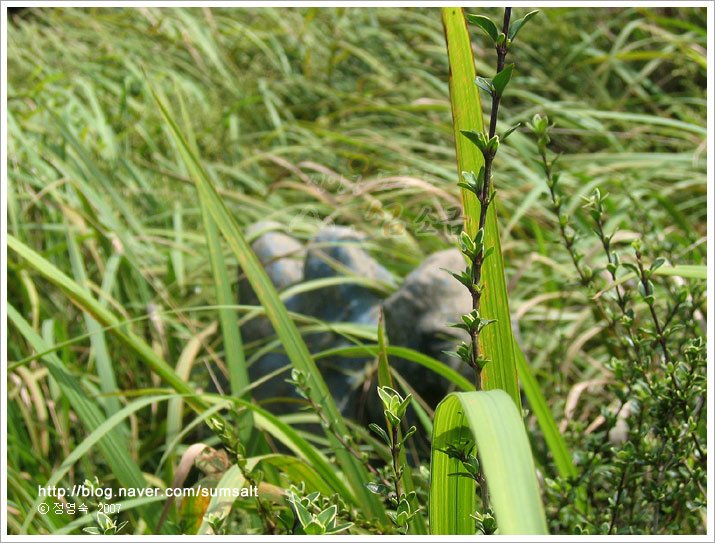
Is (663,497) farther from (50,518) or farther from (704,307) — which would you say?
(50,518)

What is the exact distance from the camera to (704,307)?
1370 millimetres

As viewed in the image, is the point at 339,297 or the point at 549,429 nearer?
the point at 549,429

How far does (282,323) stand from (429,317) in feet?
1.71

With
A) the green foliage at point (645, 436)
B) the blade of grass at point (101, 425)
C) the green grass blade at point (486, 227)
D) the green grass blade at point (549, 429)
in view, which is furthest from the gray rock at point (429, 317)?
the green grass blade at point (486, 227)

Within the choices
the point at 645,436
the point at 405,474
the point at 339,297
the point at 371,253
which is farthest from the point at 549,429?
the point at 371,253

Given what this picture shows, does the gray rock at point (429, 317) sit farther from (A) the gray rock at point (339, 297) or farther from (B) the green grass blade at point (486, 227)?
(B) the green grass blade at point (486, 227)

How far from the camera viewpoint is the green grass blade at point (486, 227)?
2.17 feet

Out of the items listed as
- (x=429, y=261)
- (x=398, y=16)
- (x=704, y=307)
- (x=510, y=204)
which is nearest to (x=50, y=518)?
(x=429, y=261)

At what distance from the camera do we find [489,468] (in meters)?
0.46

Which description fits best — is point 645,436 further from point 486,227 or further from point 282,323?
point 282,323

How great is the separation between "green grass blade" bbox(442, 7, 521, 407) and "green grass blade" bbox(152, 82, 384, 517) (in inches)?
13.8

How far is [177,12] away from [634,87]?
2.35 meters

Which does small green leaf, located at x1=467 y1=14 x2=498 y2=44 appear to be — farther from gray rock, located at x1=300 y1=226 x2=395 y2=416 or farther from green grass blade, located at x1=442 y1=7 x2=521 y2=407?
gray rock, located at x1=300 y1=226 x2=395 y2=416

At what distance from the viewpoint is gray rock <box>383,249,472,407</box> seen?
1.44m
